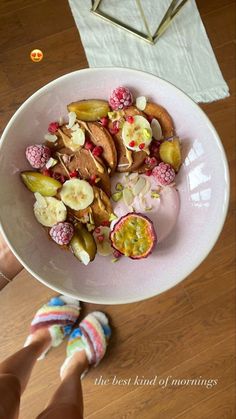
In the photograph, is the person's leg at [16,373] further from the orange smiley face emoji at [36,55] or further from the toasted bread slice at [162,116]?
the orange smiley face emoji at [36,55]

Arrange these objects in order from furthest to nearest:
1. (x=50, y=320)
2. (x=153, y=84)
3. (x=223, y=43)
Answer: (x=223, y=43) < (x=50, y=320) < (x=153, y=84)

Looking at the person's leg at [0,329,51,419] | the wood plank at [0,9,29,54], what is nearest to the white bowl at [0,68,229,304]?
the person's leg at [0,329,51,419]

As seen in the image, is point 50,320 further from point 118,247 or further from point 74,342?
point 118,247

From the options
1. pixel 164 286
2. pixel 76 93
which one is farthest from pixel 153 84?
pixel 164 286

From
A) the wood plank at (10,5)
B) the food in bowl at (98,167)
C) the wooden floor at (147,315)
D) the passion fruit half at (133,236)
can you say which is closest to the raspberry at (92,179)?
the food in bowl at (98,167)

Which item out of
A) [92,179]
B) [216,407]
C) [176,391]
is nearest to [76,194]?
[92,179]
